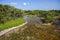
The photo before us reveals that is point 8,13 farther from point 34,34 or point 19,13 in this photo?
point 34,34

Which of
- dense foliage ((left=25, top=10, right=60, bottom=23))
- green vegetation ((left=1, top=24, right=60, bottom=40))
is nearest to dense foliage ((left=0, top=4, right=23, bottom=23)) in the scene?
dense foliage ((left=25, top=10, right=60, bottom=23))

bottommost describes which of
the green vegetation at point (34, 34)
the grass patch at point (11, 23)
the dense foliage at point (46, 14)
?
the green vegetation at point (34, 34)

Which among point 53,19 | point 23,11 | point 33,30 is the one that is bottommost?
point 33,30

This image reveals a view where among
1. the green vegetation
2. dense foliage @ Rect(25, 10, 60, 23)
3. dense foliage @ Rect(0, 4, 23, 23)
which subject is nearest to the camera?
the green vegetation

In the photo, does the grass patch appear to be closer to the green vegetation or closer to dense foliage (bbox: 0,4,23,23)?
dense foliage (bbox: 0,4,23,23)

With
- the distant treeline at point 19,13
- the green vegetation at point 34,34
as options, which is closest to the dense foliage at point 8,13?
the distant treeline at point 19,13

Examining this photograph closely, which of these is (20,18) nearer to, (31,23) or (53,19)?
(31,23)

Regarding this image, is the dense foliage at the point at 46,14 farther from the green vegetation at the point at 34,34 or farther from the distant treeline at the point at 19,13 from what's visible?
the green vegetation at the point at 34,34

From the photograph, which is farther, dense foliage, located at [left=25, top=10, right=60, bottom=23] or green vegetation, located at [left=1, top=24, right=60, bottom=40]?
dense foliage, located at [left=25, top=10, right=60, bottom=23]

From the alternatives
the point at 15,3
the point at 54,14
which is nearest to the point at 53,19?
the point at 54,14
